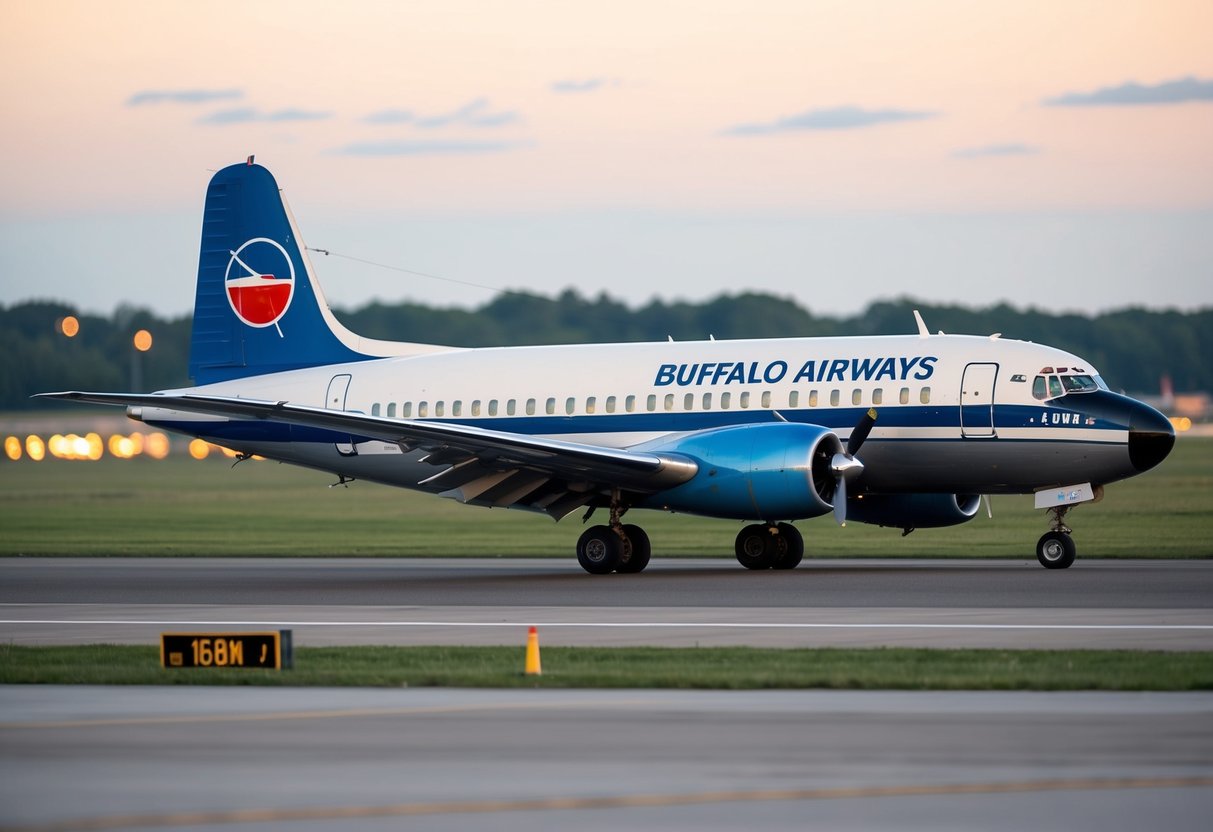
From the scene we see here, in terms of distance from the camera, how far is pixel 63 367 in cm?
9156

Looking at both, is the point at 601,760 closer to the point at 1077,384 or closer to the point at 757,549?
the point at 757,549

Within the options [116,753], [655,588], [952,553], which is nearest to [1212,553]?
[952,553]

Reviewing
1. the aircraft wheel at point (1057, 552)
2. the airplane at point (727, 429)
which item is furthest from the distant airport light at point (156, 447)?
the aircraft wheel at point (1057, 552)

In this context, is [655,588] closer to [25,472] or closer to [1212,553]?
[1212,553]

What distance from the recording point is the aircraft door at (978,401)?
101 feet

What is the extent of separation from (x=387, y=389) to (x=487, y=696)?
70.1 feet

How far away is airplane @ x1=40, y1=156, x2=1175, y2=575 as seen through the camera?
30.1 metres

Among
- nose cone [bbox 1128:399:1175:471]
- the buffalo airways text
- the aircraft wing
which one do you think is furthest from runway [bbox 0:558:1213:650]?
the buffalo airways text

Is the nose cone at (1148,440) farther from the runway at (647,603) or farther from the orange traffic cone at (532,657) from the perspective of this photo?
the orange traffic cone at (532,657)

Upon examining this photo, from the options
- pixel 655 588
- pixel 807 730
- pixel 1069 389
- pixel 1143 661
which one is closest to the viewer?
pixel 807 730

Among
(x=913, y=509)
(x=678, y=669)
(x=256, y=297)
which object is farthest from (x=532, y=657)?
(x=256, y=297)

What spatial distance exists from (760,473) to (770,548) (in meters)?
2.86

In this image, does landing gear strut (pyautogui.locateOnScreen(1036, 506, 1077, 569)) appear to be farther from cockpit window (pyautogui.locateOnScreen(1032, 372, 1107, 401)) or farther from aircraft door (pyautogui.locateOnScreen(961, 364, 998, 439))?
cockpit window (pyautogui.locateOnScreen(1032, 372, 1107, 401))

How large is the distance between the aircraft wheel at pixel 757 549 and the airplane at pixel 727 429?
4cm
